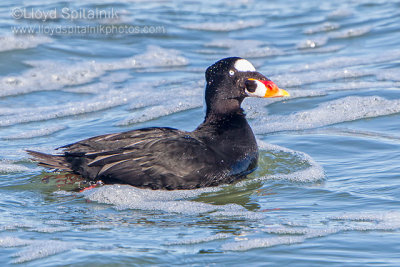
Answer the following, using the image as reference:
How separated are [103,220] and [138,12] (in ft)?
33.0

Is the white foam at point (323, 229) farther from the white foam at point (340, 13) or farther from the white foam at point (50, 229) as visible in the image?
the white foam at point (340, 13)

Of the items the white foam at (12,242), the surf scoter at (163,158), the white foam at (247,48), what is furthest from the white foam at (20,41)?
the white foam at (12,242)

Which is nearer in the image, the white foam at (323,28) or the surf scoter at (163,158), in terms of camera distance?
the surf scoter at (163,158)

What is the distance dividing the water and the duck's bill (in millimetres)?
647

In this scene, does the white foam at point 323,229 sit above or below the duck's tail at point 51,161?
below

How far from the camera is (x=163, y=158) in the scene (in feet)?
19.3

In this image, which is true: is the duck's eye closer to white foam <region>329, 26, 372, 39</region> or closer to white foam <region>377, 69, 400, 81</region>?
white foam <region>377, 69, 400, 81</region>

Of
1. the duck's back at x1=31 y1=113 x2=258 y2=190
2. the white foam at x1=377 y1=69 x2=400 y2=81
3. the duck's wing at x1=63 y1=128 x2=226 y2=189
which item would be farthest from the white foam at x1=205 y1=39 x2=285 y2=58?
the duck's wing at x1=63 y1=128 x2=226 y2=189

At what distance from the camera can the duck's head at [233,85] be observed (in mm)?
6641

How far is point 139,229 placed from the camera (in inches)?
194

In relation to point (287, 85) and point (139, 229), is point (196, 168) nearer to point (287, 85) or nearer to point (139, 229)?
point (139, 229)

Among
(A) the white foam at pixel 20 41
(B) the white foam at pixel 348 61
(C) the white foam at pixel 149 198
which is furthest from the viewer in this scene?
(A) the white foam at pixel 20 41

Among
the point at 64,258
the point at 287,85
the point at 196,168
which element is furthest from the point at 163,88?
the point at 64,258

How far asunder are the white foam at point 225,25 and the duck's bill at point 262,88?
743 cm
